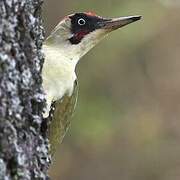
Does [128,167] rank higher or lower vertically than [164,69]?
lower

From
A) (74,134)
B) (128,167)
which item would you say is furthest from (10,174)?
(128,167)

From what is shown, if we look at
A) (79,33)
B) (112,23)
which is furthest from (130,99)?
(112,23)

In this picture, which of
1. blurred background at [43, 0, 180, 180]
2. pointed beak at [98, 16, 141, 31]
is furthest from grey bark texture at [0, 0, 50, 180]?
blurred background at [43, 0, 180, 180]

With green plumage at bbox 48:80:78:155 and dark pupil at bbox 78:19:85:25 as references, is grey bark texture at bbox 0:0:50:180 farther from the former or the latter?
dark pupil at bbox 78:19:85:25

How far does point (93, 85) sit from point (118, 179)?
1118 millimetres

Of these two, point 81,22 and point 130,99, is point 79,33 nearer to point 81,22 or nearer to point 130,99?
point 81,22

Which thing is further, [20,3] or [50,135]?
[50,135]

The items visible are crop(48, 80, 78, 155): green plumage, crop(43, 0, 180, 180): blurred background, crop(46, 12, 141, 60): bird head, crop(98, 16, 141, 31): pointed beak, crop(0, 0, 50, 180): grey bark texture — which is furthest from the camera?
crop(43, 0, 180, 180): blurred background

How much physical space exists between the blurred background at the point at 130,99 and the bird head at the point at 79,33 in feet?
12.9

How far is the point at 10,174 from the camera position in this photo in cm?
313

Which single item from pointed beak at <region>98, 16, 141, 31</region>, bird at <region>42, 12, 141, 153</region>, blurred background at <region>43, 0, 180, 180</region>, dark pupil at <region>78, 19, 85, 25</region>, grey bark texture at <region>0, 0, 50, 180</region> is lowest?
blurred background at <region>43, 0, 180, 180</region>

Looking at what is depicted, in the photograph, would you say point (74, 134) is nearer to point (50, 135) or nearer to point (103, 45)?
point (103, 45)

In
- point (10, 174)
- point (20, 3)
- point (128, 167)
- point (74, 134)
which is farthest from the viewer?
point (128, 167)

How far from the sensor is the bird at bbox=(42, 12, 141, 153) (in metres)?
4.64
